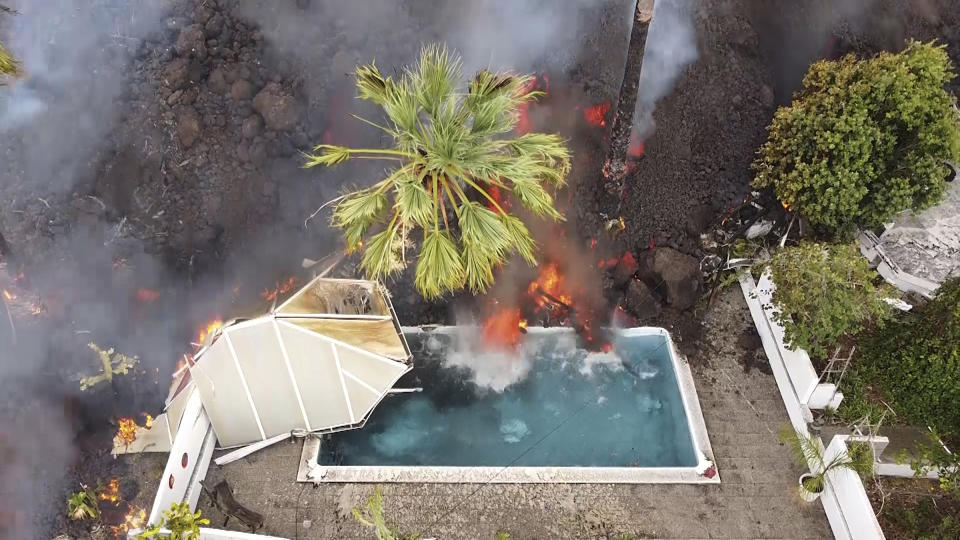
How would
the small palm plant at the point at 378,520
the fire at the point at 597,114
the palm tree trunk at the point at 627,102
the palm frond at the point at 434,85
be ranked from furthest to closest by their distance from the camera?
1. the fire at the point at 597,114
2. the palm tree trunk at the point at 627,102
3. the palm frond at the point at 434,85
4. the small palm plant at the point at 378,520

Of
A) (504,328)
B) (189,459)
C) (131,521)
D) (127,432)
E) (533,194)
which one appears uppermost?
(533,194)

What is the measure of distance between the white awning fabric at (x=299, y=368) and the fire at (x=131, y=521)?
5.34 feet

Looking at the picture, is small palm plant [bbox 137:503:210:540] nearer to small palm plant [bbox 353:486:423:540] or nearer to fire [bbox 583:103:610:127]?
small palm plant [bbox 353:486:423:540]

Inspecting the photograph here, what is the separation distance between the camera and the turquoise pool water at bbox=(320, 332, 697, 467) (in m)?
11.6

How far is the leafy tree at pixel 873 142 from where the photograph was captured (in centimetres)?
1179

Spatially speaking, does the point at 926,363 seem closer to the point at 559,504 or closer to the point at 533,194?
the point at 559,504

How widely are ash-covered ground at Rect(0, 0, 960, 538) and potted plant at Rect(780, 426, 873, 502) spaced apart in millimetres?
3118

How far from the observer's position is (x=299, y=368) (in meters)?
10.6

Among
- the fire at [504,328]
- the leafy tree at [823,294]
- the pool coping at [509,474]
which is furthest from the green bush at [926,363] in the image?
the fire at [504,328]

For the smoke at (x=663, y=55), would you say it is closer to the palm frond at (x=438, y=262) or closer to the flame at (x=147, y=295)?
the palm frond at (x=438, y=262)

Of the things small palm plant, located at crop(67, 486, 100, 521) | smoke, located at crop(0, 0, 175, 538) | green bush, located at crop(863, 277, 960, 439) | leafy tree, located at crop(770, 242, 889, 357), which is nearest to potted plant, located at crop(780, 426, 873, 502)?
green bush, located at crop(863, 277, 960, 439)

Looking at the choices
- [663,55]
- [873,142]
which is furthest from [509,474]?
[663,55]

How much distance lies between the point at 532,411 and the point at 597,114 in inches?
308

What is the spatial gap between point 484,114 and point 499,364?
17.4ft
